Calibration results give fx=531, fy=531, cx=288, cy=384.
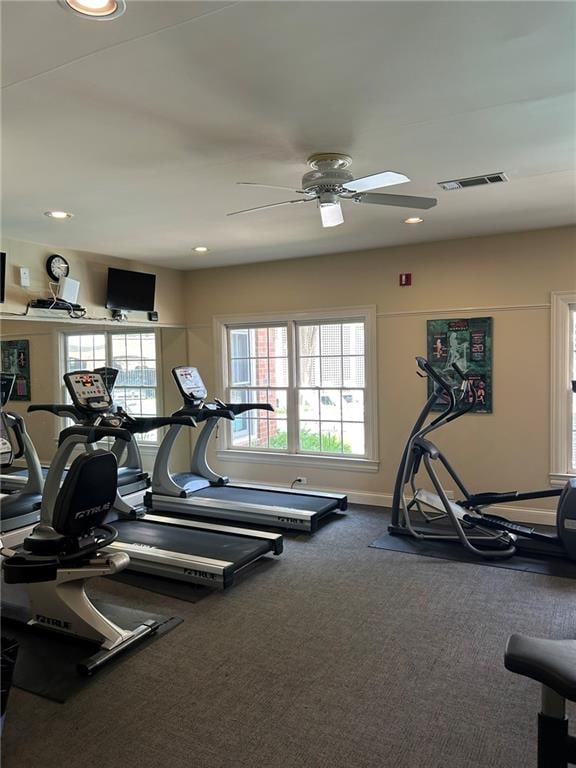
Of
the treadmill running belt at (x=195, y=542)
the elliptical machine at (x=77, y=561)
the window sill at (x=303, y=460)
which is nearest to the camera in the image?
the elliptical machine at (x=77, y=561)

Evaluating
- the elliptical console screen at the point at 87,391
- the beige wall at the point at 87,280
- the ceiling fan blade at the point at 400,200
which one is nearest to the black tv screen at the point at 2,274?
the beige wall at the point at 87,280

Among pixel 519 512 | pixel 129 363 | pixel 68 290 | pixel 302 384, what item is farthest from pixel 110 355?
pixel 519 512

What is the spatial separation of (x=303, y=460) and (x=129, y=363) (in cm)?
245

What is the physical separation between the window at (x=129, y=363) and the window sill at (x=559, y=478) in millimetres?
4523

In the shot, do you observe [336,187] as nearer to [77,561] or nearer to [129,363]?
[77,561]

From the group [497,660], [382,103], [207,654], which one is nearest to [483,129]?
[382,103]

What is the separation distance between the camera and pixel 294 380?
20.4ft

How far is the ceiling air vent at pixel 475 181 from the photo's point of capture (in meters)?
3.31

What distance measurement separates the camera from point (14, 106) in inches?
90.6

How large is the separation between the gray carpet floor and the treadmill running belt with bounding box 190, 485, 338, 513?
3.97 ft

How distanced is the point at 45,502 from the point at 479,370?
3964 millimetres

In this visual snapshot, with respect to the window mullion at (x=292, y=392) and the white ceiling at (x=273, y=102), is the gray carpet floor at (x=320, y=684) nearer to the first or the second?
the window mullion at (x=292, y=392)

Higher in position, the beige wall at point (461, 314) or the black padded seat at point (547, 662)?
the beige wall at point (461, 314)

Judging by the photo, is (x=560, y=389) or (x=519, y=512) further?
(x=519, y=512)
